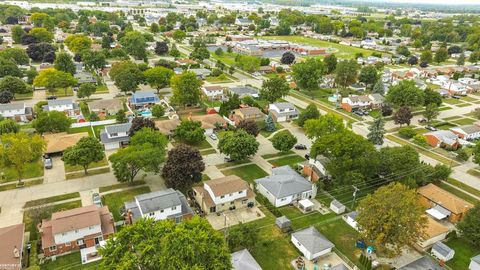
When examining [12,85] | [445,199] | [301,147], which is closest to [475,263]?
[445,199]

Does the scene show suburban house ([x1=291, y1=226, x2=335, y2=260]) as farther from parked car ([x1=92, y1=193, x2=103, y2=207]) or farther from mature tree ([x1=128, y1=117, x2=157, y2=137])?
mature tree ([x1=128, y1=117, x2=157, y2=137])

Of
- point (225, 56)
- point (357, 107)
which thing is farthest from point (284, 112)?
point (225, 56)

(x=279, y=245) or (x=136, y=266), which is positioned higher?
(x=136, y=266)

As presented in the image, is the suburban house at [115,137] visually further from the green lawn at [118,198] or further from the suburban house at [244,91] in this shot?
the suburban house at [244,91]

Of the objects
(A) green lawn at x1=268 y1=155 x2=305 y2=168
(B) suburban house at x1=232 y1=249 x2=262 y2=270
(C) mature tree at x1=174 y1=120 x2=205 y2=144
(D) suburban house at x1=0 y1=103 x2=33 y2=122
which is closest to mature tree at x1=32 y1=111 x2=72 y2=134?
(D) suburban house at x1=0 y1=103 x2=33 y2=122

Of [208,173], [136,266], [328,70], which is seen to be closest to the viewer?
[136,266]

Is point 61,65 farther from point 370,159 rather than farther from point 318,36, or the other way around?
point 318,36

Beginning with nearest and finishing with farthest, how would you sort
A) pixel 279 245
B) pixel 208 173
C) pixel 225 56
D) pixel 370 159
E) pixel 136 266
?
1. pixel 136 266
2. pixel 279 245
3. pixel 370 159
4. pixel 208 173
5. pixel 225 56
